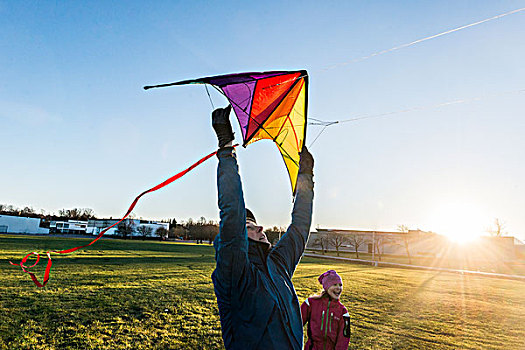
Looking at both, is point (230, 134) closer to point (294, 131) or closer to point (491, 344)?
point (294, 131)

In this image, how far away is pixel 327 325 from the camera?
3.79 metres

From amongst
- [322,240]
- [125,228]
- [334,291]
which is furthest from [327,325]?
[125,228]

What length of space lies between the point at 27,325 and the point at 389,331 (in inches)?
290

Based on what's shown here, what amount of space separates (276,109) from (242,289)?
264 centimetres

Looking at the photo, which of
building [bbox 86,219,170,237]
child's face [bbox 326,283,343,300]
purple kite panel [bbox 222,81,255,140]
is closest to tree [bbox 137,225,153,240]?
building [bbox 86,219,170,237]

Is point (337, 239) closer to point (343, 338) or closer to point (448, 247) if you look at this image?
point (448, 247)

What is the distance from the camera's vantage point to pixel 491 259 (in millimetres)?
45250

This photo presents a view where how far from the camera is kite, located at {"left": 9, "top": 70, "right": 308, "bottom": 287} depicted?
329 centimetres

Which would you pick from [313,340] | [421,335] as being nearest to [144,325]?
[313,340]

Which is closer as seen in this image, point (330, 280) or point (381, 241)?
point (330, 280)

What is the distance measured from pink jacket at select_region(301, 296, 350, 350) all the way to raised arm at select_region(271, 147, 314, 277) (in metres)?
1.97

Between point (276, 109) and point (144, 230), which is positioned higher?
point (276, 109)

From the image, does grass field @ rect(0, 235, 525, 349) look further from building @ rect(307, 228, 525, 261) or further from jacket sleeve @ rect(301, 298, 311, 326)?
building @ rect(307, 228, 525, 261)

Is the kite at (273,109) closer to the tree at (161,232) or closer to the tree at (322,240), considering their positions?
the tree at (322,240)
